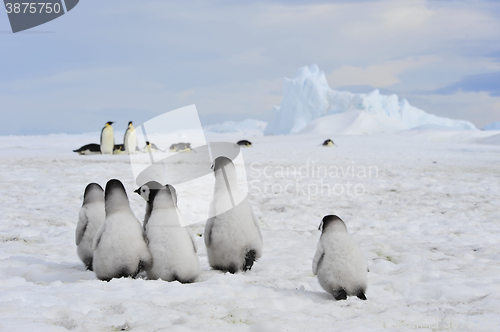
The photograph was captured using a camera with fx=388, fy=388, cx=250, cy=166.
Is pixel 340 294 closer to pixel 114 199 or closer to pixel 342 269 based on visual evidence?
pixel 342 269

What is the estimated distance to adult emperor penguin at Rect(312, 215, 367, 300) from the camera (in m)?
2.46

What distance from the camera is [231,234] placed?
2912 mm

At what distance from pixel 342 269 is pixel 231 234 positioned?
0.87 m

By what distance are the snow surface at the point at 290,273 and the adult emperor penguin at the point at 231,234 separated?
126 millimetres

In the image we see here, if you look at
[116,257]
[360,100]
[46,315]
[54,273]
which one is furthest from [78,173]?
[360,100]

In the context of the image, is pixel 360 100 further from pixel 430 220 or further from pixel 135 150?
pixel 430 220

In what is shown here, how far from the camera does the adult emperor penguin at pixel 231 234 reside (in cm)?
292

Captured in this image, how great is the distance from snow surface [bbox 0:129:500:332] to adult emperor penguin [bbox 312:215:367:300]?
3.9 inches

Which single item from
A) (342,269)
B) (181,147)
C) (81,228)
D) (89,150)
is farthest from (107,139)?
(342,269)

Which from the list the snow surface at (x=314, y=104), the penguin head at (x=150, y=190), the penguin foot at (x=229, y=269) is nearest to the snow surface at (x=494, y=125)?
the snow surface at (x=314, y=104)

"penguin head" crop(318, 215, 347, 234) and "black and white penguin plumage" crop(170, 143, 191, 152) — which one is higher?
"black and white penguin plumage" crop(170, 143, 191, 152)

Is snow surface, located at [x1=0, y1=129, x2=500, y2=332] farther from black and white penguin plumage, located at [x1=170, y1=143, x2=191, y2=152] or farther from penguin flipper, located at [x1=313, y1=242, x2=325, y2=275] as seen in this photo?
black and white penguin plumage, located at [x1=170, y1=143, x2=191, y2=152]

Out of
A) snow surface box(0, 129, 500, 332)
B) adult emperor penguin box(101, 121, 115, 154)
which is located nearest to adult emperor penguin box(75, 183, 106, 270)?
snow surface box(0, 129, 500, 332)

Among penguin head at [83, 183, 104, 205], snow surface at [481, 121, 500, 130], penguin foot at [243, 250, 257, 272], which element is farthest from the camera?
snow surface at [481, 121, 500, 130]
